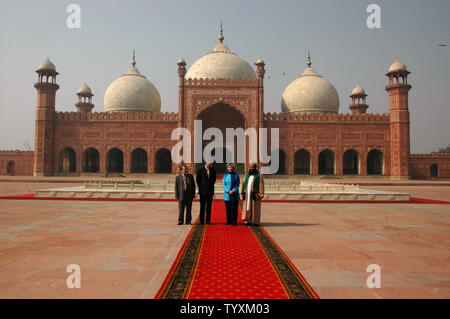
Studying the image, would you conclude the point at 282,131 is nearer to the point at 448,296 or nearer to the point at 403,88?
the point at 403,88

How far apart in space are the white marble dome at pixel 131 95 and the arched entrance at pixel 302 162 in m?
13.1

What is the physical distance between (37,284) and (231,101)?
20.0 m

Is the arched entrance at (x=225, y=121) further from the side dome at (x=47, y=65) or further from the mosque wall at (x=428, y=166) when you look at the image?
the mosque wall at (x=428, y=166)

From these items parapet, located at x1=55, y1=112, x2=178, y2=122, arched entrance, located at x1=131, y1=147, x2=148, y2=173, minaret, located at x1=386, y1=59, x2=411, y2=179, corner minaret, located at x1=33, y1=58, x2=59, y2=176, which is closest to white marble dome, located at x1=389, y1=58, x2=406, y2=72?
minaret, located at x1=386, y1=59, x2=411, y2=179

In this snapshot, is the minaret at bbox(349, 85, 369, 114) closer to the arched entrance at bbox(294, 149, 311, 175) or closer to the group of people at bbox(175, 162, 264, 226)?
the arched entrance at bbox(294, 149, 311, 175)

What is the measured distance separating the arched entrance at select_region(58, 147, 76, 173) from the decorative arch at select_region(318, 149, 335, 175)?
1955 cm

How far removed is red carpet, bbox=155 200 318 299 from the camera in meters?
2.09

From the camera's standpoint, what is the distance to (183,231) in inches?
168

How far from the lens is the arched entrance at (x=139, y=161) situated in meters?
24.4

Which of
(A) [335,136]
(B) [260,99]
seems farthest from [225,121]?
(A) [335,136]

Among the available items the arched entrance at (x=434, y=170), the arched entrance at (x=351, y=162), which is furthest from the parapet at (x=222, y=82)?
the arched entrance at (x=434, y=170)

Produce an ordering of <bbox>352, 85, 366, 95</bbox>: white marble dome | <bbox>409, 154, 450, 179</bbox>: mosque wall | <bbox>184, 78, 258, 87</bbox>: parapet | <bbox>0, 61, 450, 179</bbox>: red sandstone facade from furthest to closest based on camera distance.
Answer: <bbox>352, 85, 366, 95</bbox>: white marble dome < <bbox>409, 154, 450, 179</bbox>: mosque wall < <bbox>0, 61, 450, 179</bbox>: red sandstone facade < <bbox>184, 78, 258, 87</bbox>: parapet

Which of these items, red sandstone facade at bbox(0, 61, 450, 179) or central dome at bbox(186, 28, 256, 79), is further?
central dome at bbox(186, 28, 256, 79)

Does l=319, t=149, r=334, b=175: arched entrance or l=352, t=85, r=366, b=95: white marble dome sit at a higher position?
l=352, t=85, r=366, b=95: white marble dome
